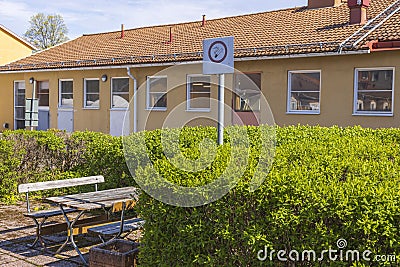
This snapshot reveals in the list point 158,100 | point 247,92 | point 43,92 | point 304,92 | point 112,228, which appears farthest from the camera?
point 43,92

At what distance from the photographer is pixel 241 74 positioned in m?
17.6

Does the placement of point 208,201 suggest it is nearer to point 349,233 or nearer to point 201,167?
point 201,167

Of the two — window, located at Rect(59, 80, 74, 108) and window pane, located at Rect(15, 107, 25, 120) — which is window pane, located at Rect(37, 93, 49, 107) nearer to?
window, located at Rect(59, 80, 74, 108)

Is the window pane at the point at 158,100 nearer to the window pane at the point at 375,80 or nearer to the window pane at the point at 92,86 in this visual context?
the window pane at the point at 92,86

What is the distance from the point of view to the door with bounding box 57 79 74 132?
23812mm

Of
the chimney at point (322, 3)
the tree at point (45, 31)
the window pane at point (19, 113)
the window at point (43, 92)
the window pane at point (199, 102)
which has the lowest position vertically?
the window pane at point (19, 113)

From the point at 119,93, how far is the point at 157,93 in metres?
2.06

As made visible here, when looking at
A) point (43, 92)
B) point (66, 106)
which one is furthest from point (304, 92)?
point (43, 92)

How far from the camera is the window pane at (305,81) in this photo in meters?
16.0

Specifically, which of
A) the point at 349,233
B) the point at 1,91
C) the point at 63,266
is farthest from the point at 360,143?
the point at 1,91

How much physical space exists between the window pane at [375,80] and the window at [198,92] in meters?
5.37

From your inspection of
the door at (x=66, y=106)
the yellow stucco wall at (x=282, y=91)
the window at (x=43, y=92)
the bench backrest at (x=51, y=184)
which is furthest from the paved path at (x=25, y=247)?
the window at (x=43, y=92)

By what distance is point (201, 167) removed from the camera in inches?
169

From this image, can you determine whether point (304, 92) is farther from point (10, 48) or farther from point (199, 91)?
point (10, 48)
